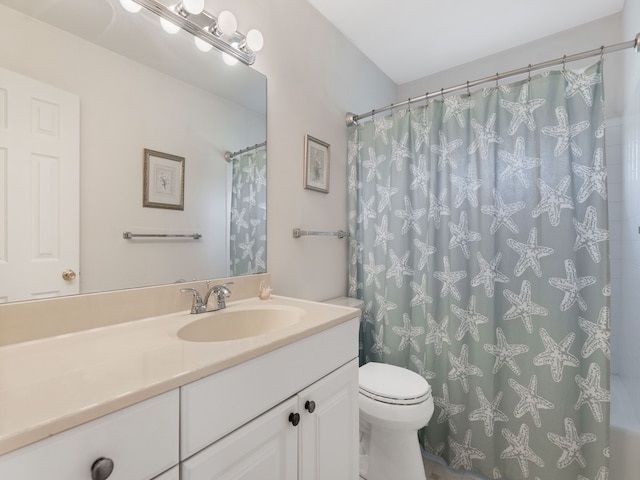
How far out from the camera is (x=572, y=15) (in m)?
1.78

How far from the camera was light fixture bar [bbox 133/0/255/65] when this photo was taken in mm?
1031

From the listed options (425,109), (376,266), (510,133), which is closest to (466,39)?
(425,109)

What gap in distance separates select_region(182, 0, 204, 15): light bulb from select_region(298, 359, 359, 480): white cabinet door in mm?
1324

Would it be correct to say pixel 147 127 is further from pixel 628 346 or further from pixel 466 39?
pixel 628 346

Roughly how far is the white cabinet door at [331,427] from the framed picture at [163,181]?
81 centimetres

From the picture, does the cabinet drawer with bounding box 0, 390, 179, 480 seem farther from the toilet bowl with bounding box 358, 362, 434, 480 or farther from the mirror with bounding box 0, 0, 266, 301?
the toilet bowl with bounding box 358, 362, 434, 480

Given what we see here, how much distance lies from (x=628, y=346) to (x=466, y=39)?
204cm

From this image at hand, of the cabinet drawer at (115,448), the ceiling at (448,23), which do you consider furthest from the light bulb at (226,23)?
the cabinet drawer at (115,448)

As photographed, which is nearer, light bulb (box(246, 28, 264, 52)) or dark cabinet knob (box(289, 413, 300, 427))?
dark cabinet knob (box(289, 413, 300, 427))

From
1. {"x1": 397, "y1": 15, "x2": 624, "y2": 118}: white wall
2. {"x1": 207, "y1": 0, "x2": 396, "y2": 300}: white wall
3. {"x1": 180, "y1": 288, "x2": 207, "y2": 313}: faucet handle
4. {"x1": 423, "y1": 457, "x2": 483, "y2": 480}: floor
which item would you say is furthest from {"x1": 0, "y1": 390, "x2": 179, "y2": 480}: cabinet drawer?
{"x1": 397, "y1": 15, "x2": 624, "y2": 118}: white wall

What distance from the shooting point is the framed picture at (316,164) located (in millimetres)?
1633

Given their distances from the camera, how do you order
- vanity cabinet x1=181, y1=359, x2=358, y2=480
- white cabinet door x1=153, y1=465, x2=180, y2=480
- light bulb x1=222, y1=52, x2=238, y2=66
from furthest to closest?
light bulb x1=222, y1=52, x2=238, y2=66 → vanity cabinet x1=181, y1=359, x2=358, y2=480 → white cabinet door x1=153, y1=465, x2=180, y2=480

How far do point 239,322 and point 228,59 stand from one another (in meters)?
1.09

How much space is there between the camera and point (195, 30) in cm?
113
